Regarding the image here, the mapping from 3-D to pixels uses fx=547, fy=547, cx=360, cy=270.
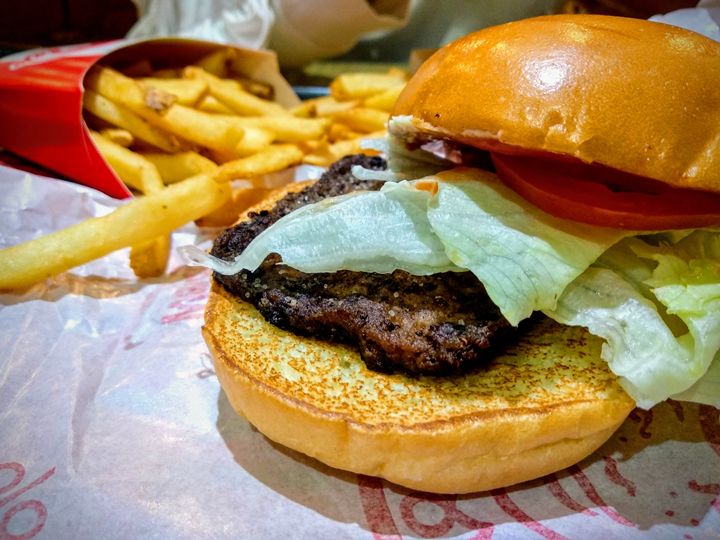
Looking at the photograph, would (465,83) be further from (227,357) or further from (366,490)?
(366,490)

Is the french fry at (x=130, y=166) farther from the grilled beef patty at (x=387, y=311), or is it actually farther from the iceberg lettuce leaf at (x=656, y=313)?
the iceberg lettuce leaf at (x=656, y=313)

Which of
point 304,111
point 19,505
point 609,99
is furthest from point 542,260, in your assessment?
point 304,111

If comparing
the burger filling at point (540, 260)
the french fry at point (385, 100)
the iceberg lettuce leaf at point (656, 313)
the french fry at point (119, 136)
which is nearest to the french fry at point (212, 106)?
the french fry at point (119, 136)

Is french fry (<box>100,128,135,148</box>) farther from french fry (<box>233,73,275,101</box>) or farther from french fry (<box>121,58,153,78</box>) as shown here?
french fry (<box>233,73,275,101</box>)

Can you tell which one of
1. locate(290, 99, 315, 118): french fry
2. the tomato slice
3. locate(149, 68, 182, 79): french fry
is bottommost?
locate(290, 99, 315, 118): french fry

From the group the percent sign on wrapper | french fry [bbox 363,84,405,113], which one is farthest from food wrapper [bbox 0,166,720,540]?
french fry [bbox 363,84,405,113]

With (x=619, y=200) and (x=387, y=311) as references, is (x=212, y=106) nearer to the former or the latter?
(x=387, y=311)

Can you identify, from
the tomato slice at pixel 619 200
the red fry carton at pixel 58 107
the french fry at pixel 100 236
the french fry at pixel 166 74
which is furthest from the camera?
the french fry at pixel 166 74

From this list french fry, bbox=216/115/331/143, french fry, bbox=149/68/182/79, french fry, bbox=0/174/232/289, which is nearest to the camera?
french fry, bbox=0/174/232/289
